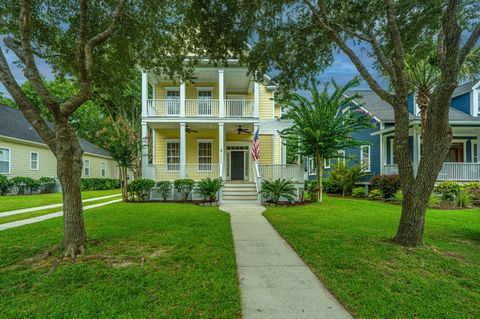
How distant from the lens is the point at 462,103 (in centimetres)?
1666

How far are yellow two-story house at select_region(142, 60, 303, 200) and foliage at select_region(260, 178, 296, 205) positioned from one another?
898mm

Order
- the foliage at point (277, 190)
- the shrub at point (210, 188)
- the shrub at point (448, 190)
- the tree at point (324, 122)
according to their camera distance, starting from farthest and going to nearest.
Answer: the shrub at point (448, 190) → the shrub at point (210, 188) → the foliage at point (277, 190) → the tree at point (324, 122)

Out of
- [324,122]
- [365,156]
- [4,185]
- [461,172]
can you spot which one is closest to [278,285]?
[324,122]

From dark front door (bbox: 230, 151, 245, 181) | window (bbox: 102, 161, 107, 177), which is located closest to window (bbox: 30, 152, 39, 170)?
window (bbox: 102, 161, 107, 177)

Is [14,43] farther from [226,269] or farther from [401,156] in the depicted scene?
[401,156]

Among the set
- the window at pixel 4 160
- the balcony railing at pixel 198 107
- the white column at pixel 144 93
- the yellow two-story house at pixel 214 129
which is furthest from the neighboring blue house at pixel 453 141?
the window at pixel 4 160

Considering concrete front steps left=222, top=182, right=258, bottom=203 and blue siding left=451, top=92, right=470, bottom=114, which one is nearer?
concrete front steps left=222, top=182, right=258, bottom=203

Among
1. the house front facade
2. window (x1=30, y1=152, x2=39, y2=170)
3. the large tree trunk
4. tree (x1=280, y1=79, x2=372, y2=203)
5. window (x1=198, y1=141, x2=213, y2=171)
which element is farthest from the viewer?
window (x1=30, y1=152, x2=39, y2=170)

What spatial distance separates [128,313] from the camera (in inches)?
106

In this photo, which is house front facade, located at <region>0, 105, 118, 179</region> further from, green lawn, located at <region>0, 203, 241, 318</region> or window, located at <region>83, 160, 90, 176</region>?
green lawn, located at <region>0, 203, 241, 318</region>

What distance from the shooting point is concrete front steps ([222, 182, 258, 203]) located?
41.8 ft

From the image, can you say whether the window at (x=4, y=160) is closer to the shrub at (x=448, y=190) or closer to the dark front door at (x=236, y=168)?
the dark front door at (x=236, y=168)

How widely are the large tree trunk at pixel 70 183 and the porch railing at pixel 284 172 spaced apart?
31.3ft

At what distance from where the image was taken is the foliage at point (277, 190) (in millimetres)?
11477
